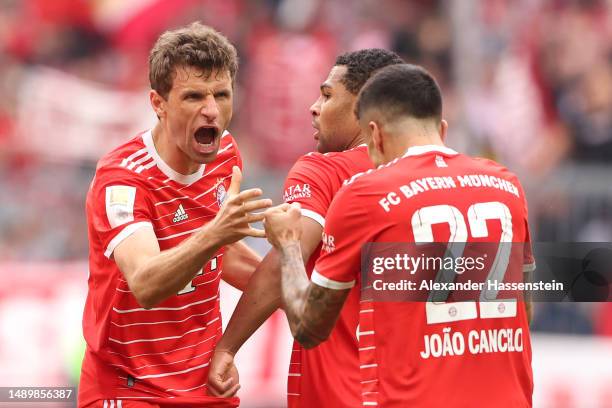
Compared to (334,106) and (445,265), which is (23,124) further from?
(445,265)

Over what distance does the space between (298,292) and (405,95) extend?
1001mm

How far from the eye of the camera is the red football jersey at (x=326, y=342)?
603cm

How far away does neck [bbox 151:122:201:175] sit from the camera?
6168 mm

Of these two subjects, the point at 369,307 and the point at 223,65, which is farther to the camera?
the point at 223,65

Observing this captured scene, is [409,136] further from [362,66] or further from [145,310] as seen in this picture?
[145,310]

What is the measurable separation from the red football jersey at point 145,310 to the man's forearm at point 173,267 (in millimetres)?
407

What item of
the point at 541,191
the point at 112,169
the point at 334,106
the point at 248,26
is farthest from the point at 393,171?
the point at 248,26

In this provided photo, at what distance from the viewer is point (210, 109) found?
6.04 metres

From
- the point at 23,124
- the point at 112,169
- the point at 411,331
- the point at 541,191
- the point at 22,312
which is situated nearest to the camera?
the point at 411,331

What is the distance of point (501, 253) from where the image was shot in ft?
17.2

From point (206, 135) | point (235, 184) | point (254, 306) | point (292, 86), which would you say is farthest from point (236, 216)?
point (292, 86)

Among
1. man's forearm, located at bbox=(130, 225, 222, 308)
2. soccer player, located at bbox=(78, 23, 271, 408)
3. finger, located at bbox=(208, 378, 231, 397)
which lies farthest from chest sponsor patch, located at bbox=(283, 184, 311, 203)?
finger, located at bbox=(208, 378, 231, 397)

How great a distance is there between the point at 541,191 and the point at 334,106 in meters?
6.08

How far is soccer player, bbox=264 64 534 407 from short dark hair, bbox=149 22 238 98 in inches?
40.1
